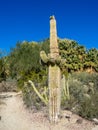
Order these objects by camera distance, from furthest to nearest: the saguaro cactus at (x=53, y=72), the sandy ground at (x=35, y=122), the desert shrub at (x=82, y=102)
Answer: the desert shrub at (x=82, y=102) → the sandy ground at (x=35, y=122) → the saguaro cactus at (x=53, y=72)

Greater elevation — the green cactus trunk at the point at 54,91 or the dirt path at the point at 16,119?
the green cactus trunk at the point at 54,91

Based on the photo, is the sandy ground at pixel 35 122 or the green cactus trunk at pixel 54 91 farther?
the sandy ground at pixel 35 122

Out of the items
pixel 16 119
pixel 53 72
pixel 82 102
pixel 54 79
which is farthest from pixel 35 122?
pixel 53 72

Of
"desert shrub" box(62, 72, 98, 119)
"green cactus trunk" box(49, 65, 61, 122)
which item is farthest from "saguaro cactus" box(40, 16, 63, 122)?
"desert shrub" box(62, 72, 98, 119)

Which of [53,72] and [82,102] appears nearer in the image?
[53,72]

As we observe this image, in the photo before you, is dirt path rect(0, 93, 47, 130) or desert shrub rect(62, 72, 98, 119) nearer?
dirt path rect(0, 93, 47, 130)

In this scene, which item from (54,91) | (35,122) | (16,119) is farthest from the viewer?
(16,119)

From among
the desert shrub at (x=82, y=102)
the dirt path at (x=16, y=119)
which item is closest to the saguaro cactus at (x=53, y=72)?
the dirt path at (x=16, y=119)

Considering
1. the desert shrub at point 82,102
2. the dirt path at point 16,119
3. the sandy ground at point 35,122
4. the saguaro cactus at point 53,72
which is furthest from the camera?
Result: the desert shrub at point 82,102

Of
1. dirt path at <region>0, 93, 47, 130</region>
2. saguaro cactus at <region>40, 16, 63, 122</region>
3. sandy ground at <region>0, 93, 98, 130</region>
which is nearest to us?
saguaro cactus at <region>40, 16, 63, 122</region>

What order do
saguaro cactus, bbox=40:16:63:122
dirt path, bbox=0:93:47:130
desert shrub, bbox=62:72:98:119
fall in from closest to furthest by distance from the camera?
saguaro cactus, bbox=40:16:63:122, dirt path, bbox=0:93:47:130, desert shrub, bbox=62:72:98:119

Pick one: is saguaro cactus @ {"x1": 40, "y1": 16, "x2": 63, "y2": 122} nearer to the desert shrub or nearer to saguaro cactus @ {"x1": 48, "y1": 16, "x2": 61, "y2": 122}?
saguaro cactus @ {"x1": 48, "y1": 16, "x2": 61, "y2": 122}

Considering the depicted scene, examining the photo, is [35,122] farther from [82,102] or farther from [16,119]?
[82,102]

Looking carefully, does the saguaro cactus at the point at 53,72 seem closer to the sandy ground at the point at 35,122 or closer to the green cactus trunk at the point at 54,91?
the green cactus trunk at the point at 54,91
